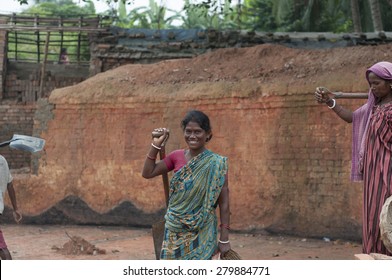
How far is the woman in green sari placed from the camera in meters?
4.69

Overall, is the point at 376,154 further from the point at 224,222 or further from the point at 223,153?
the point at 223,153

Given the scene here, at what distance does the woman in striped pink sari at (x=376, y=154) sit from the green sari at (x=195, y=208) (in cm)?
104

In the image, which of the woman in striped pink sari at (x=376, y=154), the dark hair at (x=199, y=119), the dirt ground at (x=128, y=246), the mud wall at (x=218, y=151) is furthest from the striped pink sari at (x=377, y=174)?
the mud wall at (x=218, y=151)

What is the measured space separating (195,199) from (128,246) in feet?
20.1

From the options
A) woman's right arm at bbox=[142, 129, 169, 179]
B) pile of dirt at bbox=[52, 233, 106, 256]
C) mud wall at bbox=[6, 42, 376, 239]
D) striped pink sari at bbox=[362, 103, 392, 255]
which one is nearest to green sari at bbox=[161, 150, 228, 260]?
woman's right arm at bbox=[142, 129, 169, 179]

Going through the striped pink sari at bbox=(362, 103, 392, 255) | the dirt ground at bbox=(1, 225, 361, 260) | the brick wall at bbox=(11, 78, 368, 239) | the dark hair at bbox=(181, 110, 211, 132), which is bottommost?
the dirt ground at bbox=(1, 225, 361, 260)

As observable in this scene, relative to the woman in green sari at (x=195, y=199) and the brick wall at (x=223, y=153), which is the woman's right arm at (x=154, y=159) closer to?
the woman in green sari at (x=195, y=199)

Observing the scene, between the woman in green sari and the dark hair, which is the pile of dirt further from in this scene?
the dark hair

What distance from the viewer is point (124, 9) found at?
42.7 m

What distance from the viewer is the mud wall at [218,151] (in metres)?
10.5

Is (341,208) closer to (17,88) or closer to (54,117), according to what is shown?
(54,117)

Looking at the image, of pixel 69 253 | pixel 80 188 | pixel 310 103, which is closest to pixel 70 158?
pixel 80 188

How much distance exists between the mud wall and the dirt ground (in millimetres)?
275

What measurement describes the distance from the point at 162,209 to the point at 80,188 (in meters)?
1.66
